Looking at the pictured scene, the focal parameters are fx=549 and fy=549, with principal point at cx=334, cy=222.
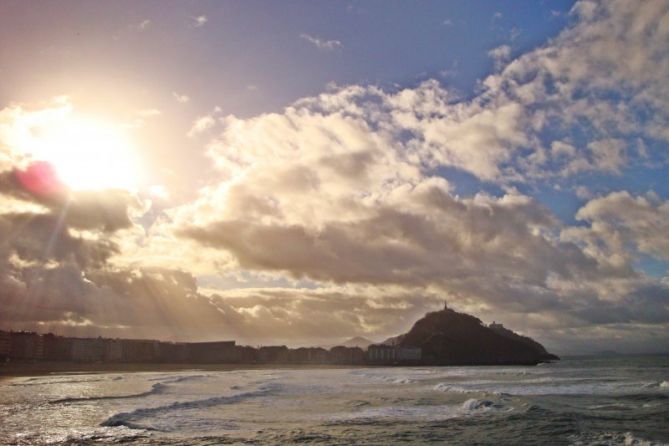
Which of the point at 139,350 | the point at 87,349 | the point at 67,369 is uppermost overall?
the point at 87,349

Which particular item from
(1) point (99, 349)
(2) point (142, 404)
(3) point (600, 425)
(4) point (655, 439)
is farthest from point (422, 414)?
(1) point (99, 349)

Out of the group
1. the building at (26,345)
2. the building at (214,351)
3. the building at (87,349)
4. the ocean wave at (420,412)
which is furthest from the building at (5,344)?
the ocean wave at (420,412)

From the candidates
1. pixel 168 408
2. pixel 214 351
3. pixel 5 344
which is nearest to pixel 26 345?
pixel 5 344

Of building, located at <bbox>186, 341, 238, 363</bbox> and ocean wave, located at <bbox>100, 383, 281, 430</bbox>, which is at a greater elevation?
ocean wave, located at <bbox>100, 383, 281, 430</bbox>

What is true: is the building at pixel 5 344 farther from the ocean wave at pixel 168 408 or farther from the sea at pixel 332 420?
the ocean wave at pixel 168 408

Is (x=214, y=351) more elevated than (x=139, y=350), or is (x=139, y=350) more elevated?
(x=139, y=350)

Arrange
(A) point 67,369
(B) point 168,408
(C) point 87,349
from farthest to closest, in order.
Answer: (C) point 87,349
(A) point 67,369
(B) point 168,408

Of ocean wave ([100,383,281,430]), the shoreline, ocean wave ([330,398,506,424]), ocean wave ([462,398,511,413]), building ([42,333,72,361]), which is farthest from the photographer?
building ([42,333,72,361])

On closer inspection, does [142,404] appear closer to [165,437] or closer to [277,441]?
[165,437]

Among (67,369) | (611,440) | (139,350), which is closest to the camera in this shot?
(611,440)

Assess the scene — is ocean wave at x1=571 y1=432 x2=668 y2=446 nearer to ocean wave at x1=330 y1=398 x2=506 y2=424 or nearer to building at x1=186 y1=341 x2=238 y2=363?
ocean wave at x1=330 y1=398 x2=506 y2=424

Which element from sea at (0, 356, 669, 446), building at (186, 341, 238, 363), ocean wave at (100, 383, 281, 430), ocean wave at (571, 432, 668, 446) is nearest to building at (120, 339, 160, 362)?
building at (186, 341, 238, 363)

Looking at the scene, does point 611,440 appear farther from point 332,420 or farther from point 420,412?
point 332,420

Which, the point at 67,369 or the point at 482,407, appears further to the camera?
the point at 67,369
